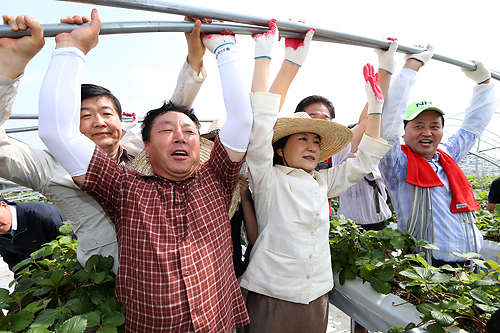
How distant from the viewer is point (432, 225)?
6.40 ft

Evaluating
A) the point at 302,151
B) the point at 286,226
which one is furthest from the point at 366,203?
the point at 286,226

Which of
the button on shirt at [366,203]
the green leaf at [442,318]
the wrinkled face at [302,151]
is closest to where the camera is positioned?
the green leaf at [442,318]

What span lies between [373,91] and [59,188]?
1838mm

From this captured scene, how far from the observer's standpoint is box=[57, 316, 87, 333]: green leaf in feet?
3.04

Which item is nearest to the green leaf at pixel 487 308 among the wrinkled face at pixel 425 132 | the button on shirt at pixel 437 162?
the button on shirt at pixel 437 162

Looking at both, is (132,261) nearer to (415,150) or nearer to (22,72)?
(22,72)

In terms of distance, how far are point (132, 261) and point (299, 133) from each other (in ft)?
3.74

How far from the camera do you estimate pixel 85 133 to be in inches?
57.2

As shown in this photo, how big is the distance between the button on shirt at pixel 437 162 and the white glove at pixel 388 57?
0.33ft

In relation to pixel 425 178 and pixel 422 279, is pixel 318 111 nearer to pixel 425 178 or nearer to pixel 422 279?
pixel 425 178

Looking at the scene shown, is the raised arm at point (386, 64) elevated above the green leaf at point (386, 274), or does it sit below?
above

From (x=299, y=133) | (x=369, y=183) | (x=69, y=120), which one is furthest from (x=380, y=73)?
(x=69, y=120)

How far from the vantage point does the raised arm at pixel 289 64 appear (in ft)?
4.96

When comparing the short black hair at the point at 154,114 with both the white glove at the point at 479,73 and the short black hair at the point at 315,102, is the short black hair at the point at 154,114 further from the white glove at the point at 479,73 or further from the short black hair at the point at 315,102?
the white glove at the point at 479,73
